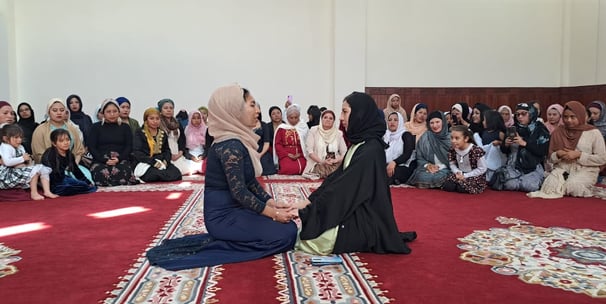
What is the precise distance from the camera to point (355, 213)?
8.84 feet

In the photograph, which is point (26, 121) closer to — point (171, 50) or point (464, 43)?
point (171, 50)

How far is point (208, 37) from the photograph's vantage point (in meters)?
9.01

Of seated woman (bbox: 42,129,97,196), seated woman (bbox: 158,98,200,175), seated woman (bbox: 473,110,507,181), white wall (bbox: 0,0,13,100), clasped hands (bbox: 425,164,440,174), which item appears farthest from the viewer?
white wall (bbox: 0,0,13,100)

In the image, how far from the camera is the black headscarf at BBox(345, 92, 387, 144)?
2.76 meters

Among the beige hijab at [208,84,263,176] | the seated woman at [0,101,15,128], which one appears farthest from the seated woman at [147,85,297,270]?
the seated woman at [0,101,15,128]

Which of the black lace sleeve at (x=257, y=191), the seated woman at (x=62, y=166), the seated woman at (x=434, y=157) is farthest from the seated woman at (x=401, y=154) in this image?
the seated woman at (x=62, y=166)

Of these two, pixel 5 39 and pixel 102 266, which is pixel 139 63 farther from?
pixel 102 266

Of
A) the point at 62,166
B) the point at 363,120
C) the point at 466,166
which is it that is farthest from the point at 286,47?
the point at 363,120

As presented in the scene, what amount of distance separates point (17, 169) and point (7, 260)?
2.42 metres

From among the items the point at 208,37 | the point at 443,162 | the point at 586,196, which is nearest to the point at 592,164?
the point at 586,196

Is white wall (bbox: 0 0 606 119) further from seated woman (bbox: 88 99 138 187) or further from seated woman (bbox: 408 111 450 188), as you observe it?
seated woman (bbox: 408 111 450 188)

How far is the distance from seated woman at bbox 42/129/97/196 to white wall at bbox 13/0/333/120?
4.05m

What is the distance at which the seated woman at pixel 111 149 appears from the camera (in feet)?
18.3

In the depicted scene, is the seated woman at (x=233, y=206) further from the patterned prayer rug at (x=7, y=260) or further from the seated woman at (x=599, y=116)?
the seated woman at (x=599, y=116)
